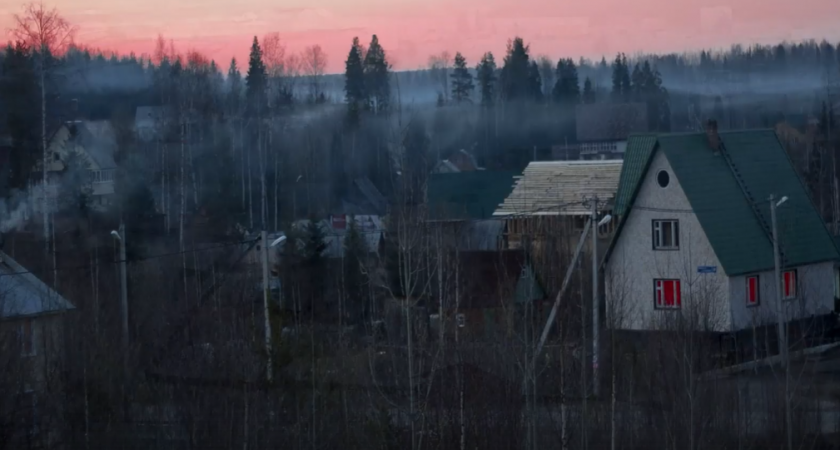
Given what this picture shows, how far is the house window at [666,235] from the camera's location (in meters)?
11.9

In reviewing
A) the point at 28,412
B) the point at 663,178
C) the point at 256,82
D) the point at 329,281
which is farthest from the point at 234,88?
the point at 28,412

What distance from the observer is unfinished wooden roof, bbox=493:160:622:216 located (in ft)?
50.2

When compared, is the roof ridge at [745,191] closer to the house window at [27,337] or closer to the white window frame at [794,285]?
the white window frame at [794,285]

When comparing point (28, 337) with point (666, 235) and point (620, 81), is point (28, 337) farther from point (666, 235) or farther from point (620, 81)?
point (620, 81)

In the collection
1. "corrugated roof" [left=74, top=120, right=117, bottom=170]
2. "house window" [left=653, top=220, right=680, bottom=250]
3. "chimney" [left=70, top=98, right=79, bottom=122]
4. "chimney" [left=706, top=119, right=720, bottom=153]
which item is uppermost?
"chimney" [left=70, top=98, right=79, bottom=122]

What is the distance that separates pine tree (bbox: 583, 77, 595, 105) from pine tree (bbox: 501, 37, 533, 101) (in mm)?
1416

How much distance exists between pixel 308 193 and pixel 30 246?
23.1ft

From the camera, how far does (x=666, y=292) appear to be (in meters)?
11.8

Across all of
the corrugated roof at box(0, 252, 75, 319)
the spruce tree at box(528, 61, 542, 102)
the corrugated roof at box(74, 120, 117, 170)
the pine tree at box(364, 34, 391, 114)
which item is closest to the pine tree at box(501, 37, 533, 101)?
the spruce tree at box(528, 61, 542, 102)

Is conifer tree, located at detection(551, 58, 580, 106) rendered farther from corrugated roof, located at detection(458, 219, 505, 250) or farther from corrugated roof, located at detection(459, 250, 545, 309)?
corrugated roof, located at detection(459, 250, 545, 309)

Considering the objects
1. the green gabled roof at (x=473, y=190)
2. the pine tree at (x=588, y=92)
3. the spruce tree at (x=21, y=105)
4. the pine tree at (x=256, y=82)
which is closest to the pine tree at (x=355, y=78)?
the pine tree at (x=256, y=82)

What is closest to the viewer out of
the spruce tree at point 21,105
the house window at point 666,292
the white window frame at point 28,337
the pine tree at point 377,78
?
the white window frame at point 28,337

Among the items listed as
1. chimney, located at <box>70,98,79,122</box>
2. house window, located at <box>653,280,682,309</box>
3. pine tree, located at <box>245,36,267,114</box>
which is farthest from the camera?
pine tree, located at <box>245,36,267,114</box>

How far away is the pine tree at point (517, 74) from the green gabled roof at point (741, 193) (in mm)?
14536
